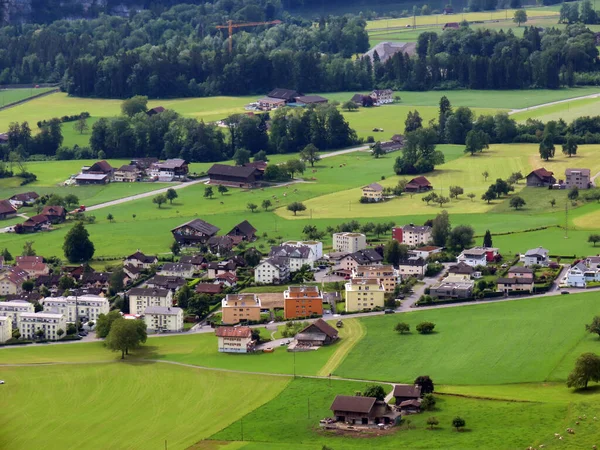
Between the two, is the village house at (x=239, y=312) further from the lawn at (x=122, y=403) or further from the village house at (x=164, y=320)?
the lawn at (x=122, y=403)

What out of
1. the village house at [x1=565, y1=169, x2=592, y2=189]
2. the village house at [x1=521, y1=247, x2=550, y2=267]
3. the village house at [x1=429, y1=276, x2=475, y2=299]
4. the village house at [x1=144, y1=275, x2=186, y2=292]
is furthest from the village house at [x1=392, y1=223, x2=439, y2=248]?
the village house at [x1=565, y1=169, x2=592, y2=189]

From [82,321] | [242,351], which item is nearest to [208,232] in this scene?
[82,321]

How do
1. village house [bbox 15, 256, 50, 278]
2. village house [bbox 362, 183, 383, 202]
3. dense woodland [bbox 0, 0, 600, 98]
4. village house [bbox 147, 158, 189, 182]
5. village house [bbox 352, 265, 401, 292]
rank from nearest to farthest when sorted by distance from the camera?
village house [bbox 352, 265, 401, 292] < village house [bbox 15, 256, 50, 278] < village house [bbox 362, 183, 383, 202] < village house [bbox 147, 158, 189, 182] < dense woodland [bbox 0, 0, 600, 98]

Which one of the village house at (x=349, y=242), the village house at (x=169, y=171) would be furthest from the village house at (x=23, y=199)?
the village house at (x=349, y=242)

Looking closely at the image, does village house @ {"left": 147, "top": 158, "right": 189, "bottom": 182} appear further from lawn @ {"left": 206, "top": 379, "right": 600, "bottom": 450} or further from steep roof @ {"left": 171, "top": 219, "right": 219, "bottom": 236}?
lawn @ {"left": 206, "top": 379, "right": 600, "bottom": 450}

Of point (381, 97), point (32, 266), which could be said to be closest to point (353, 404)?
point (32, 266)

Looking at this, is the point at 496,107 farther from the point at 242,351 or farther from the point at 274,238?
the point at 242,351

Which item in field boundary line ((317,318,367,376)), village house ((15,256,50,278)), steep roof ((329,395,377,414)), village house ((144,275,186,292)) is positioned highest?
village house ((15,256,50,278))
